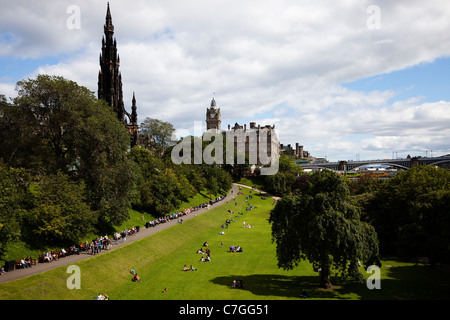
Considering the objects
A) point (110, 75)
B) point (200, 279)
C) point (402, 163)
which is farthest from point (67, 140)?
point (402, 163)

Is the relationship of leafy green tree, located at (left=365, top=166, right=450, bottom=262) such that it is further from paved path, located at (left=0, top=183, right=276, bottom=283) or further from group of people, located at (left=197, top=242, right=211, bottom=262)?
paved path, located at (left=0, top=183, right=276, bottom=283)

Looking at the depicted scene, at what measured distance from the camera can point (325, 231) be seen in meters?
23.8

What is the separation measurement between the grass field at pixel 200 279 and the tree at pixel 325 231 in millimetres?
2589

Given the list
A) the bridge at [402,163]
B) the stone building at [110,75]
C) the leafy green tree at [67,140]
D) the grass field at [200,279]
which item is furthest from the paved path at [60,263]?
the bridge at [402,163]

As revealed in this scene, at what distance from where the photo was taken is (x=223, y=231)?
2069 inches

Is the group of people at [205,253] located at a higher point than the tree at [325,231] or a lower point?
lower

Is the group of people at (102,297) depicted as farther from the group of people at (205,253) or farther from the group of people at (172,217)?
the group of people at (172,217)

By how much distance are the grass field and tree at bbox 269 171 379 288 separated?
2.59 m

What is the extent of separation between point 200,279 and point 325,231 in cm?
1178

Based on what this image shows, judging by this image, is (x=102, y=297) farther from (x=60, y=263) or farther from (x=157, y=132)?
(x=157, y=132)

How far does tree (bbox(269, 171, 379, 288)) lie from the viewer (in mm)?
23859

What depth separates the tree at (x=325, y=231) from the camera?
2386cm
